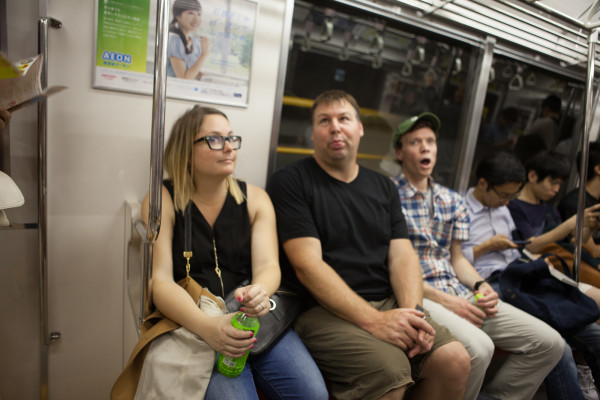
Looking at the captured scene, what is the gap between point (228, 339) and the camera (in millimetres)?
1268

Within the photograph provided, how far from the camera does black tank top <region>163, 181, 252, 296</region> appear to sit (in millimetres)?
1595

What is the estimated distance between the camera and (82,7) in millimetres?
1630

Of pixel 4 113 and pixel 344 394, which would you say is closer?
pixel 4 113

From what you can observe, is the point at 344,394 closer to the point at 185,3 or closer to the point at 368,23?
the point at 185,3

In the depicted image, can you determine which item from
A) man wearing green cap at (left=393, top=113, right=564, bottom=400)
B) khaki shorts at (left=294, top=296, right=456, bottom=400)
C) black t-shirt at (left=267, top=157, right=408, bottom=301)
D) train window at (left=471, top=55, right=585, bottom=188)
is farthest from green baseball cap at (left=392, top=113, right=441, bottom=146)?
khaki shorts at (left=294, top=296, right=456, bottom=400)

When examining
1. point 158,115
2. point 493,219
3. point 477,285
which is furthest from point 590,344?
point 158,115

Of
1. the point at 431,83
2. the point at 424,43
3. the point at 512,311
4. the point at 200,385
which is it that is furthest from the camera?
the point at 431,83

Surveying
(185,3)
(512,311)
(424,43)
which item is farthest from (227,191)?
(424,43)

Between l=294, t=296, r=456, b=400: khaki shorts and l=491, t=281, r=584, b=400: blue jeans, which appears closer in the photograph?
l=294, t=296, r=456, b=400: khaki shorts

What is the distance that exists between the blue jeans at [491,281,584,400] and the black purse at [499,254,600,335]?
0.54 feet

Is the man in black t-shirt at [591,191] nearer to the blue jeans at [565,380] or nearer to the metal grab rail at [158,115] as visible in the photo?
the blue jeans at [565,380]

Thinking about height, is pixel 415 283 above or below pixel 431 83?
below

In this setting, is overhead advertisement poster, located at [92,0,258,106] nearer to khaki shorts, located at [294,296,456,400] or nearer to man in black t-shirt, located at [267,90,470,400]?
man in black t-shirt, located at [267,90,470,400]

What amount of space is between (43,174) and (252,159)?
1.04 metres
